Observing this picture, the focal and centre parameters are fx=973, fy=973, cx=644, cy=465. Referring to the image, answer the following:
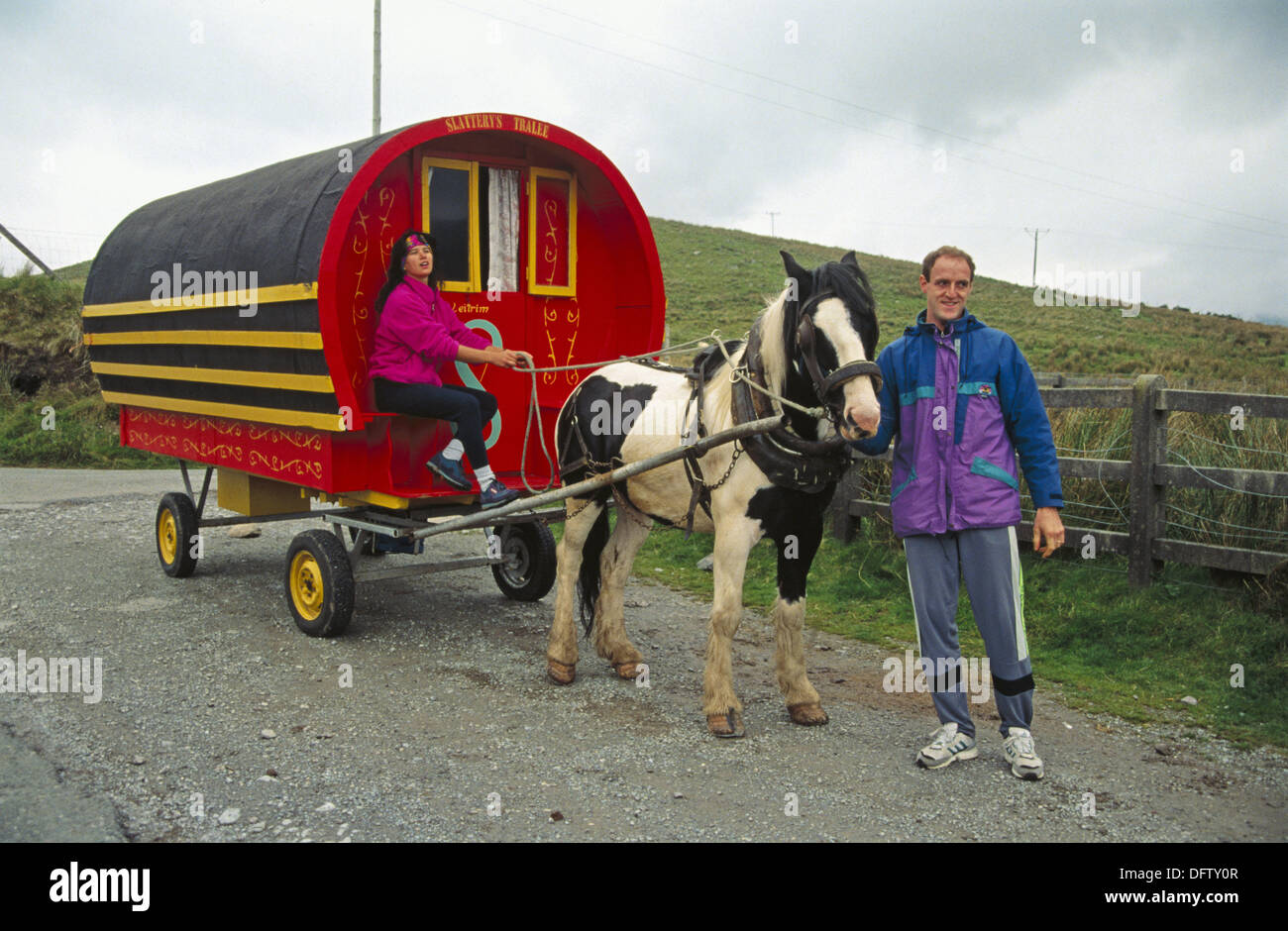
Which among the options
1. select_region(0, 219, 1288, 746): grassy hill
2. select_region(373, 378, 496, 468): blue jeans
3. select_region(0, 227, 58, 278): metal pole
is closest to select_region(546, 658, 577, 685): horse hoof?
select_region(373, 378, 496, 468): blue jeans

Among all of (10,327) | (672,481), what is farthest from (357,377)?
(10,327)

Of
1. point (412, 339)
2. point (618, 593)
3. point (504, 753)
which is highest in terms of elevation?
point (412, 339)

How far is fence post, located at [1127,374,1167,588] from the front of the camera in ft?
20.2

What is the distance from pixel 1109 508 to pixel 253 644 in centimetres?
576

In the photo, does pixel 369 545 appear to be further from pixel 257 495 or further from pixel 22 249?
pixel 22 249

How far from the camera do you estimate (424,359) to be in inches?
222

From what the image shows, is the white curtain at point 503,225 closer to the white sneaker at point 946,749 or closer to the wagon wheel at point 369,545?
the wagon wheel at point 369,545

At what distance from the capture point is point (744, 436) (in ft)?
14.4

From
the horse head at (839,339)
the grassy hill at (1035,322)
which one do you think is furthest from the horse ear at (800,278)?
the grassy hill at (1035,322)

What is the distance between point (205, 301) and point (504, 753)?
3887 millimetres

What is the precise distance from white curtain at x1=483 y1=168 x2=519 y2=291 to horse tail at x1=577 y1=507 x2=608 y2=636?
72.1 inches

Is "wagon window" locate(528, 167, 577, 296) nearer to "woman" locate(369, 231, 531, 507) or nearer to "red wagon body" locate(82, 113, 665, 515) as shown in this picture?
"red wagon body" locate(82, 113, 665, 515)

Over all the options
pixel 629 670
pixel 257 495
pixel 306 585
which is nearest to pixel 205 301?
pixel 257 495
